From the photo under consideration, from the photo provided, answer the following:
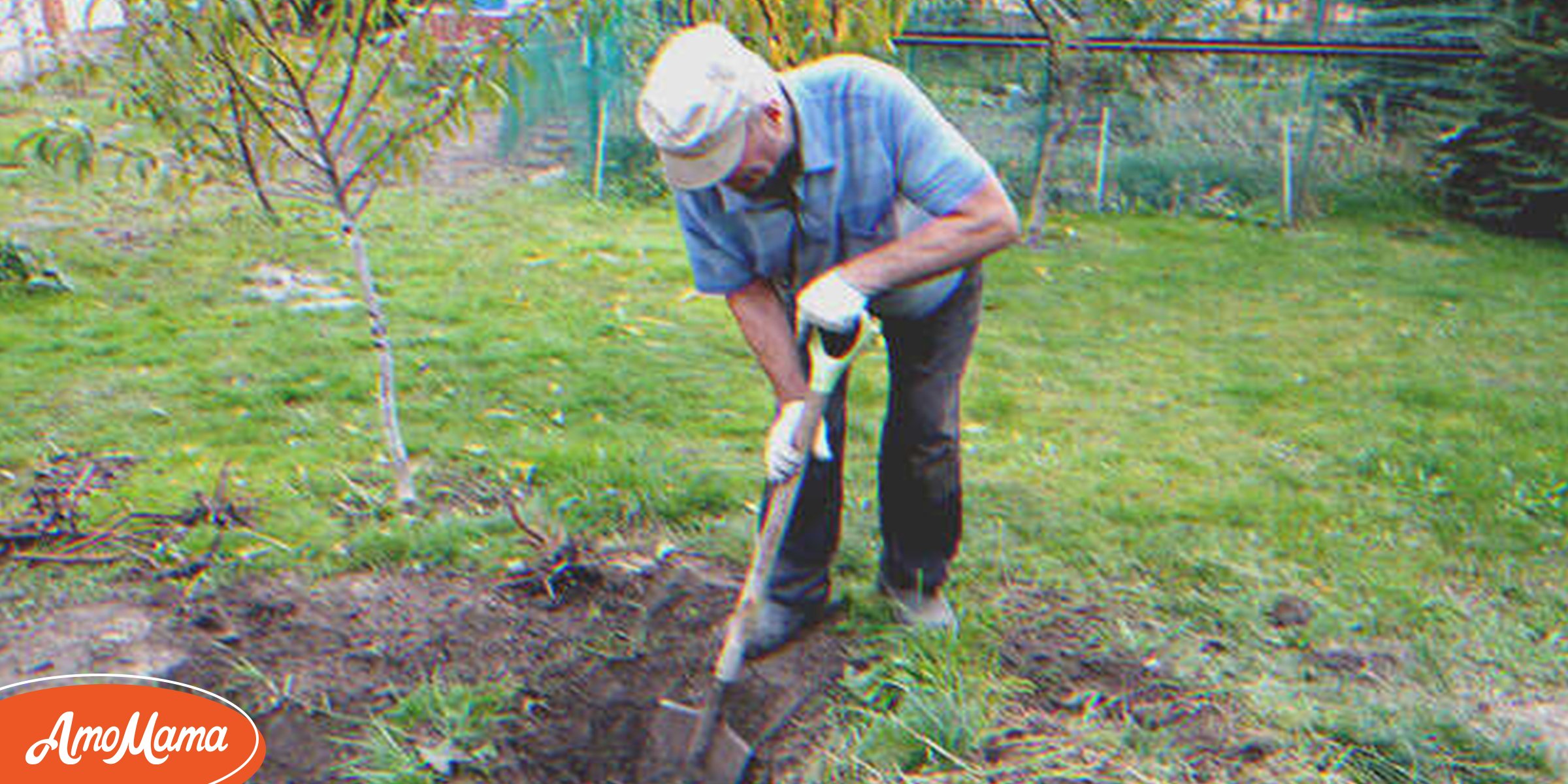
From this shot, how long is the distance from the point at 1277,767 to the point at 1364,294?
5.60 metres

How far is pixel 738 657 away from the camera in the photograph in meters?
2.93

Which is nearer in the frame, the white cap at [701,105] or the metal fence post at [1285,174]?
the white cap at [701,105]

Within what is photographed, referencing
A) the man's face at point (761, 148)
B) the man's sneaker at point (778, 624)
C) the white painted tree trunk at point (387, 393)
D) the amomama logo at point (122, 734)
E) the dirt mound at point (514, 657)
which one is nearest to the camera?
the man's face at point (761, 148)

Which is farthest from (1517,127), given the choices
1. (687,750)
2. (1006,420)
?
(687,750)

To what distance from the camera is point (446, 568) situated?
12.5 feet

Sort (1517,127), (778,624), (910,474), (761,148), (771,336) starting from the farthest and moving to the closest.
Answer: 1. (1517,127)
2. (778,624)
3. (910,474)
4. (771,336)
5. (761,148)

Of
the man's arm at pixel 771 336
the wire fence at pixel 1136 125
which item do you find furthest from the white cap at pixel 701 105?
the wire fence at pixel 1136 125

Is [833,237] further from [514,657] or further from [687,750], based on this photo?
[514,657]

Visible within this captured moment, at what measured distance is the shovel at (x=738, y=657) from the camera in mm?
2885

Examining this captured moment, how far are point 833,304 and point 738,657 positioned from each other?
83cm

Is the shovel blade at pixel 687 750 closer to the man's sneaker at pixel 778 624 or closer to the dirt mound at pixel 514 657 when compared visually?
the dirt mound at pixel 514 657

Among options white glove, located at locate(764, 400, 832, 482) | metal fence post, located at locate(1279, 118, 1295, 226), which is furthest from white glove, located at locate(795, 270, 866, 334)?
metal fence post, located at locate(1279, 118, 1295, 226)


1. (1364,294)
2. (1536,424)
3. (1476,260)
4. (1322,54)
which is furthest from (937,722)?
(1322,54)

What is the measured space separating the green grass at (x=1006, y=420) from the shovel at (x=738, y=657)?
0.32 m
